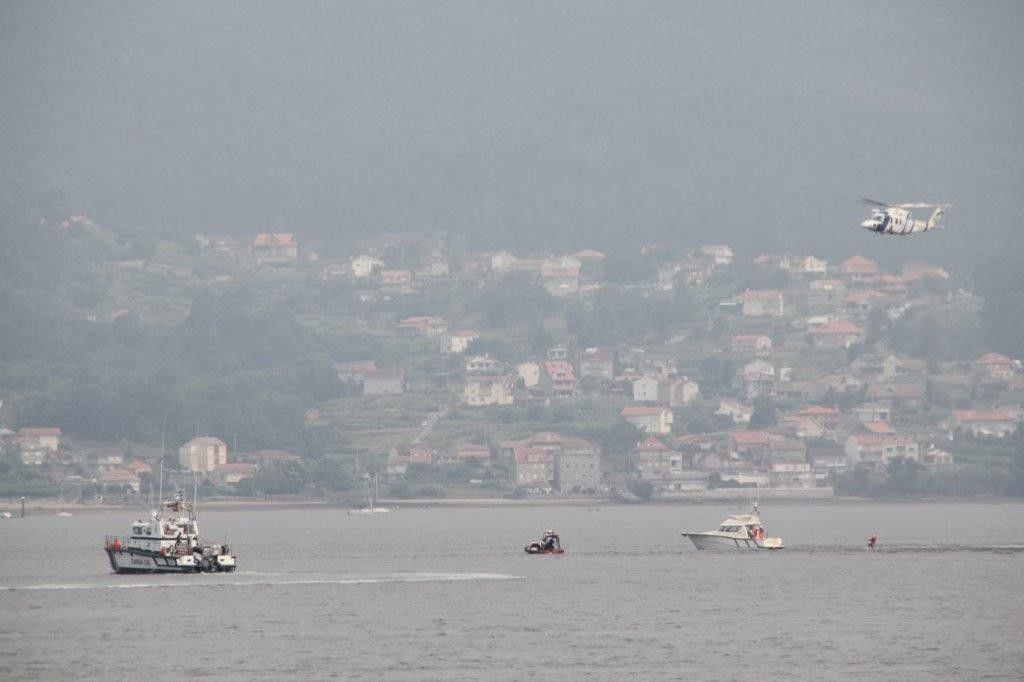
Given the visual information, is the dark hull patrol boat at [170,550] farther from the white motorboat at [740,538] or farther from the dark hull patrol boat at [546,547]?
the white motorboat at [740,538]

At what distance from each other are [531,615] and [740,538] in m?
43.3

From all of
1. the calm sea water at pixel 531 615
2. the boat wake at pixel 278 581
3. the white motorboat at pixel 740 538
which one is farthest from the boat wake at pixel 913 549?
the boat wake at pixel 278 581

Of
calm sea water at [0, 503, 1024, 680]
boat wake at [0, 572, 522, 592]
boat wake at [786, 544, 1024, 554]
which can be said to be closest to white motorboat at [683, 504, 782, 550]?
boat wake at [786, 544, 1024, 554]

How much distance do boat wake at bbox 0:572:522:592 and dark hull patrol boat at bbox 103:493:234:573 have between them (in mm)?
1527

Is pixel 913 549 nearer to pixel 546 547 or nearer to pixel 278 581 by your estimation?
pixel 546 547

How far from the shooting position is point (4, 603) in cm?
9831

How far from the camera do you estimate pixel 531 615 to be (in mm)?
90625

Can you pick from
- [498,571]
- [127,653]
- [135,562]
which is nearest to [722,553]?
[498,571]

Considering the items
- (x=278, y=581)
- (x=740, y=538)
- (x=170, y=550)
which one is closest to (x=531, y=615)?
(x=278, y=581)

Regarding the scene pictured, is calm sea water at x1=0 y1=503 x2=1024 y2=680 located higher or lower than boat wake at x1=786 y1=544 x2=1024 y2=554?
lower

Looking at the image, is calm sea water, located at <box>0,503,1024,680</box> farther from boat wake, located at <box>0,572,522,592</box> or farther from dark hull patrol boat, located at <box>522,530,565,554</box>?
dark hull patrol boat, located at <box>522,530,565,554</box>

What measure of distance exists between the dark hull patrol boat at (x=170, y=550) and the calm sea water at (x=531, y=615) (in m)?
1.20

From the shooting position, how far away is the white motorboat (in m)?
132

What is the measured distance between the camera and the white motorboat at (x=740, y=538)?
13150 cm
